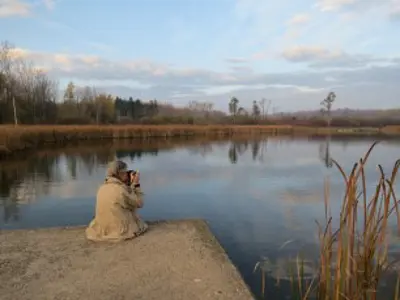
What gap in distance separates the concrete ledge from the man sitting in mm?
153

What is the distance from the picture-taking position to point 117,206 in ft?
16.7

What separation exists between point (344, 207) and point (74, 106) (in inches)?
2220

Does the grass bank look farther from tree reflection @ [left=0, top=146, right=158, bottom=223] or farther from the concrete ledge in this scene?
the concrete ledge

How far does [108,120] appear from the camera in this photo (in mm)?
56406

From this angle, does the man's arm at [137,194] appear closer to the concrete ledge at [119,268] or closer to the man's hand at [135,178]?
the man's hand at [135,178]

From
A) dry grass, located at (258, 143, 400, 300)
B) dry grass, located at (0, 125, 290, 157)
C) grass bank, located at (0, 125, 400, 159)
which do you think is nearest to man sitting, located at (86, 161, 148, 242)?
dry grass, located at (258, 143, 400, 300)

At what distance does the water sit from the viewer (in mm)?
6875

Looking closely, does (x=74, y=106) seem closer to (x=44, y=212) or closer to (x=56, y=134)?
(x=56, y=134)

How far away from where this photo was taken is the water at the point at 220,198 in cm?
688

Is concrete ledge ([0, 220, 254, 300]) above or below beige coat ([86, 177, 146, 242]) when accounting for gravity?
below

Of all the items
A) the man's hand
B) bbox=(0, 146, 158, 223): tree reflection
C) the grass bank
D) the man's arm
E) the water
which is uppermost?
the man's hand

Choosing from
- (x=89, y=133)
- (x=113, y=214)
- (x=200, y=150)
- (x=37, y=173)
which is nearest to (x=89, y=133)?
(x=89, y=133)

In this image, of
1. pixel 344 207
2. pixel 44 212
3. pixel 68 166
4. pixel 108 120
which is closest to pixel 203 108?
pixel 108 120

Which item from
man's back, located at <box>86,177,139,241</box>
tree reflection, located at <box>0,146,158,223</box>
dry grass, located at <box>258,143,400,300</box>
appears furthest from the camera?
tree reflection, located at <box>0,146,158,223</box>
